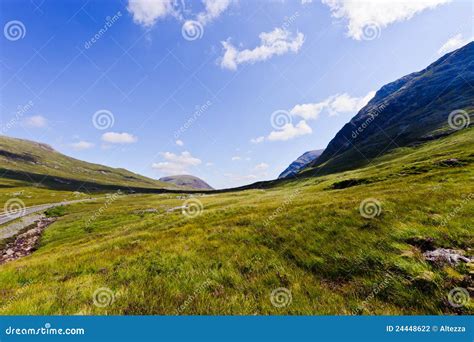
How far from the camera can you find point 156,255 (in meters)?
11.6

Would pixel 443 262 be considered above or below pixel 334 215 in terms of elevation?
below

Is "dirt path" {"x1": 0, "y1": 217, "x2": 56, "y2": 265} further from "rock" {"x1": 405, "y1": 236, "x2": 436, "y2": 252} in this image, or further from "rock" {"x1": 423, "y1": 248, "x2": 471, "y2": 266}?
"rock" {"x1": 423, "y1": 248, "x2": 471, "y2": 266}

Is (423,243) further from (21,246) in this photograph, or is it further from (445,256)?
(21,246)

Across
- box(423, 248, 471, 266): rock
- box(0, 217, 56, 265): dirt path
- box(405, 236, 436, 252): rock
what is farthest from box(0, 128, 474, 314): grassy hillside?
box(0, 217, 56, 265): dirt path

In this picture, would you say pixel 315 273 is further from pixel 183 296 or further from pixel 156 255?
pixel 156 255

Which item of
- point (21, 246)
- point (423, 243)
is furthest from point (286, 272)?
point (21, 246)

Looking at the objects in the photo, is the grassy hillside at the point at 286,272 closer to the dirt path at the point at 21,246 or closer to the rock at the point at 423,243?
the rock at the point at 423,243

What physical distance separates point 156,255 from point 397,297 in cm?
1000

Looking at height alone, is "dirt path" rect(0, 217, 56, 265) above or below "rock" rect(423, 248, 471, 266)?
above

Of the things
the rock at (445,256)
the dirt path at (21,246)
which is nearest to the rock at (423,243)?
the rock at (445,256)

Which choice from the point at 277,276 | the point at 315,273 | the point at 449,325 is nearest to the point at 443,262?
the point at 449,325

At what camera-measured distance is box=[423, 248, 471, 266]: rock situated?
7.66 m

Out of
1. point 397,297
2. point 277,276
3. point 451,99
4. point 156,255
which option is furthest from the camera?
point 451,99

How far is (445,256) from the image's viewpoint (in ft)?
26.2
